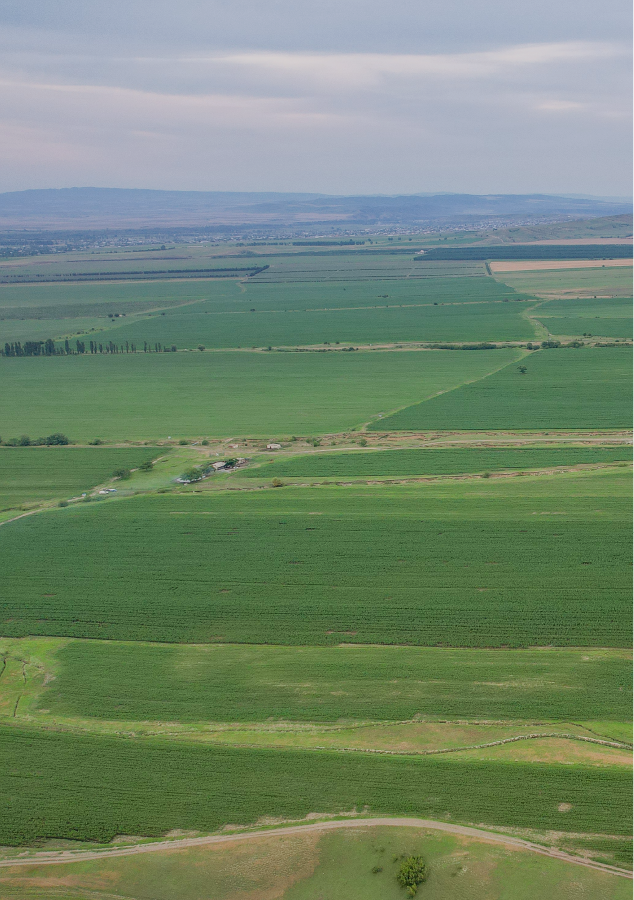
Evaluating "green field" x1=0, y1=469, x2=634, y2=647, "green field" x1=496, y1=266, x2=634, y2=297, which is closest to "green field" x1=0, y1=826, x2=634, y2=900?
"green field" x1=0, y1=469, x2=634, y2=647

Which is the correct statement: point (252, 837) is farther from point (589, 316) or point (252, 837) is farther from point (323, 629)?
point (589, 316)

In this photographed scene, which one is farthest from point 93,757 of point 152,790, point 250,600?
point 250,600

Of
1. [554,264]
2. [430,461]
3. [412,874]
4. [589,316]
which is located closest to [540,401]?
[430,461]

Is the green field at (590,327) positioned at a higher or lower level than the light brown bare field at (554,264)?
lower

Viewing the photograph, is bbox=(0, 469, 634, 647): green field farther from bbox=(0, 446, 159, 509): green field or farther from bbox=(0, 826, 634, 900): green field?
bbox=(0, 826, 634, 900): green field

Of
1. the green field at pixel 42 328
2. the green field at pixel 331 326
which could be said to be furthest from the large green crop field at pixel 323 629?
the green field at pixel 42 328

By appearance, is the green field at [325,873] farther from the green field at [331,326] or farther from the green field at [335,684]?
the green field at [331,326]

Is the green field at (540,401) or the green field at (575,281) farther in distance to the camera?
the green field at (575,281)
